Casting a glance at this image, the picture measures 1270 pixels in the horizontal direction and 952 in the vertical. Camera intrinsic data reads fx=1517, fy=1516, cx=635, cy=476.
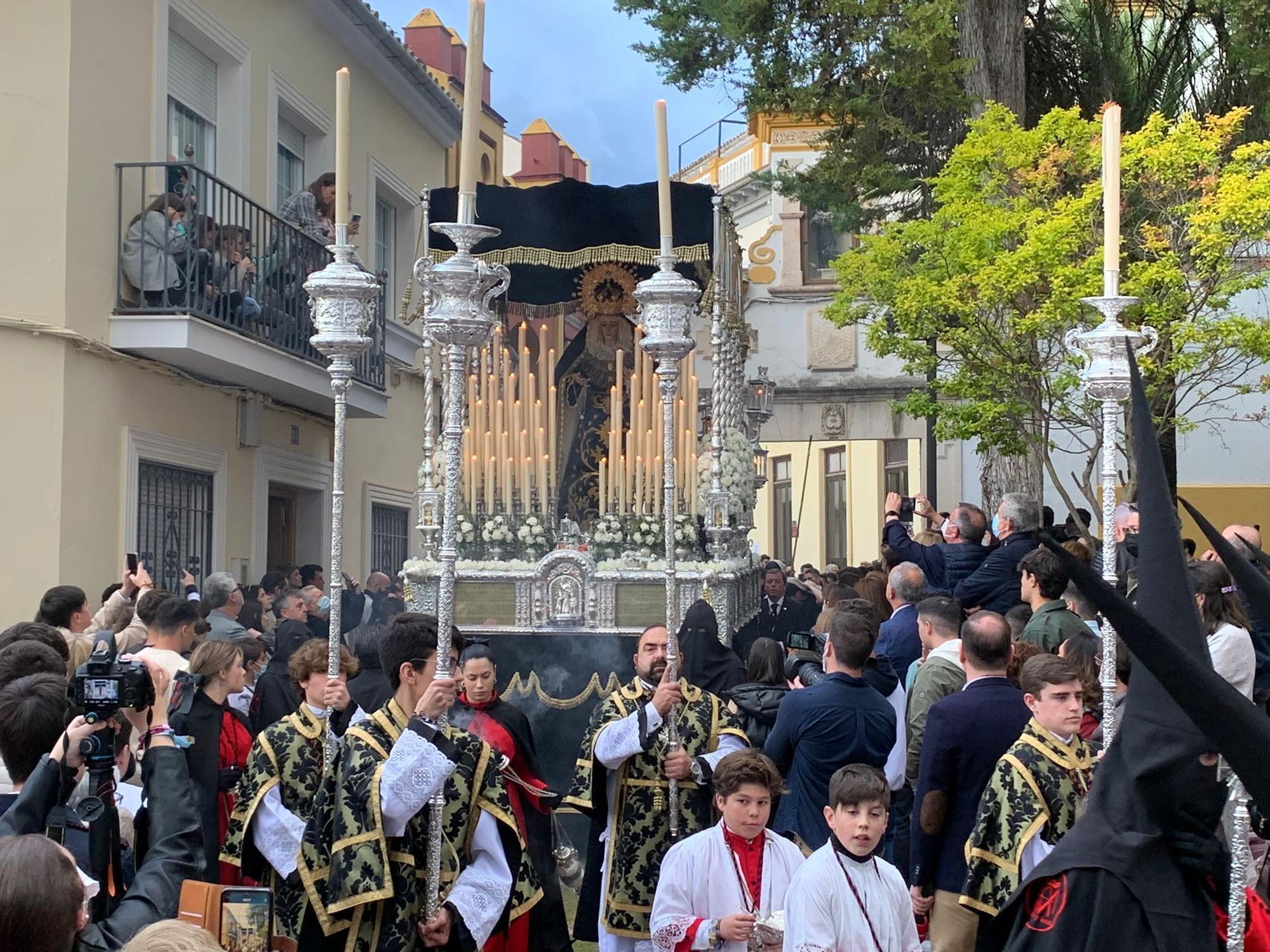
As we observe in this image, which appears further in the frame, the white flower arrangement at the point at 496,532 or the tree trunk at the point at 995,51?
the tree trunk at the point at 995,51

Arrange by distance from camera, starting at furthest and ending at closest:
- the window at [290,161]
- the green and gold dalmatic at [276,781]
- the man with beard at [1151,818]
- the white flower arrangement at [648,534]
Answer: the window at [290,161] → the white flower arrangement at [648,534] → the green and gold dalmatic at [276,781] → the man with beard at [1151,818]

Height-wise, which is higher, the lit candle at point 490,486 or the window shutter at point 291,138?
the window shutter at point 291,138

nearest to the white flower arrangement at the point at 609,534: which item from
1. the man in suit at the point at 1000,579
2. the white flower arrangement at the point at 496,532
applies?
the white flower arrangement at the point at 496,532

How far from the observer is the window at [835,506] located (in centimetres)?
2962

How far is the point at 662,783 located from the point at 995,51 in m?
9.63

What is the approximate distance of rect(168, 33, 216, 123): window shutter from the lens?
42.3 ft

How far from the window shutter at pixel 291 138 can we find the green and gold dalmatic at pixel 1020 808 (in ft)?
40.7

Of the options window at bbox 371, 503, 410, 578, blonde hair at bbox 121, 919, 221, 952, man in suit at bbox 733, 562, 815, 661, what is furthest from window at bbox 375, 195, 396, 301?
blonde hair at bbox 121, 919, 221, 952

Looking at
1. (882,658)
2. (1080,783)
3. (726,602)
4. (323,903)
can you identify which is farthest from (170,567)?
(1080,783)

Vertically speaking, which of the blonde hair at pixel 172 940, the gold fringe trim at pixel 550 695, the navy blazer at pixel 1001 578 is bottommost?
the gold fringe trim at pixel 550 695

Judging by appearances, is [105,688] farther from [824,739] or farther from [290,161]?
[290,161]

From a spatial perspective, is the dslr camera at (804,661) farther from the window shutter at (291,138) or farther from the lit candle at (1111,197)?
the window shutter at (291,138)

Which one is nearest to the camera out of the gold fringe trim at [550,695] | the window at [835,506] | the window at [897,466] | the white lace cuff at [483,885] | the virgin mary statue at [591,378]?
the white lace cuff at [483,885]

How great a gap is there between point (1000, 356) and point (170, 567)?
6903 millimetres
